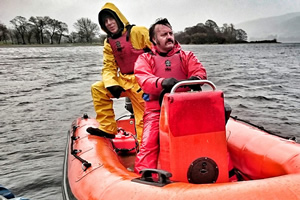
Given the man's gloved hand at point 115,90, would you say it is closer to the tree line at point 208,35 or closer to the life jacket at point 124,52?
the life jacket at point 124,52

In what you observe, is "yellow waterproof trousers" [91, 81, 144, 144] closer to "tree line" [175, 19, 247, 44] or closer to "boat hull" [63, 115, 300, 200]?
"boat hull" [63, 115, 300, 200]

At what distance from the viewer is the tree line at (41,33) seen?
8206 centimetres

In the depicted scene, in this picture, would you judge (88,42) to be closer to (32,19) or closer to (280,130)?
(32,19)

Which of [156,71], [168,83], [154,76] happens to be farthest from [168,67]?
[168,83]

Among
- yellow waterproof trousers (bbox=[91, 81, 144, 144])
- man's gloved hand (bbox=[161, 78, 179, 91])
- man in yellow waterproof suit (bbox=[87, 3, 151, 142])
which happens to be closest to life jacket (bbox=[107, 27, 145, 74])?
man in yellow waterproof suit (bbox=[87, 3, 151, 142])

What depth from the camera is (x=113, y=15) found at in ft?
14.6

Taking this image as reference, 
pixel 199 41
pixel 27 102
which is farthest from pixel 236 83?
pixel 199 41

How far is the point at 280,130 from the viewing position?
734cm

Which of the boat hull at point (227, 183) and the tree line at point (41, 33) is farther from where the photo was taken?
the tree line at point (41, 33)

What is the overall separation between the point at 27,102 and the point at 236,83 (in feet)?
28.5

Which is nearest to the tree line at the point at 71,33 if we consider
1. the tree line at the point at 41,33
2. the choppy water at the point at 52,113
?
the tree line at the point at 41,33

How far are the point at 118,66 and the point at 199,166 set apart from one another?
245 centimetres

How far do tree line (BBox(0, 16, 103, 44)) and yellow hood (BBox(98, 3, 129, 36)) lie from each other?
83.0 m

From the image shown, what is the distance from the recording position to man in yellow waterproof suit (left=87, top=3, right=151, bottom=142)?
437 cm
